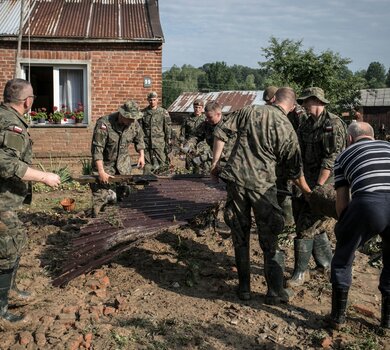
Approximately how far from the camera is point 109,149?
6.71 metres

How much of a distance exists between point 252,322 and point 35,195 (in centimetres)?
703

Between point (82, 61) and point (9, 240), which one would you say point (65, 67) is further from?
point (9, 240)

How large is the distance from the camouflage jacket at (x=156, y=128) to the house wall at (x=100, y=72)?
7.73 feet

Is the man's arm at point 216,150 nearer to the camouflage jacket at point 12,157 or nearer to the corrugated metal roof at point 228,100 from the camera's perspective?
the camouflage jacket at point 12,157

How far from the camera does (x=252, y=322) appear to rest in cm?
414

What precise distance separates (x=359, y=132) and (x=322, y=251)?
1.91 meters

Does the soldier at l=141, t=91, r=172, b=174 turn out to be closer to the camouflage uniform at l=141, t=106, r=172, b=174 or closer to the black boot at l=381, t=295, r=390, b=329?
the camouflage uniform at l=141, t=106, r=172, b=174

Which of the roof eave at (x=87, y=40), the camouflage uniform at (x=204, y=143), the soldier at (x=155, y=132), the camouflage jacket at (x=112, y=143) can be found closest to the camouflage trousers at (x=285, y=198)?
the camouflage uniform at (x=204, y=143)

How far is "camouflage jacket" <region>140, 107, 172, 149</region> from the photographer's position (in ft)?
32.0

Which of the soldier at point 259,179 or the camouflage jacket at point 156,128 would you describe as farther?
the camouflage jacket at point 156,128

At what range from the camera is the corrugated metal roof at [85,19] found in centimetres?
1190

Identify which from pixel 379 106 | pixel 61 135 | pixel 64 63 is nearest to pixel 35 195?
pixel 61 135

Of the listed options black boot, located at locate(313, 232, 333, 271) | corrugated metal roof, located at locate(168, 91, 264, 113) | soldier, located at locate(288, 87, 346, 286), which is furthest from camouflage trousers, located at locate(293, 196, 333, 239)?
corrugated metal roof, located at locate(168, 91, 264, 113)

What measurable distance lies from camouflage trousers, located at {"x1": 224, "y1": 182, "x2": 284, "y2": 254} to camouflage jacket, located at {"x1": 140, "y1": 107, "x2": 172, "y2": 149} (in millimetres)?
5444
